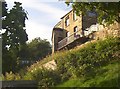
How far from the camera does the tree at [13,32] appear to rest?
40375mm

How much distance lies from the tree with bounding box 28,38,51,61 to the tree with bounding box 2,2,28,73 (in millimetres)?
8482

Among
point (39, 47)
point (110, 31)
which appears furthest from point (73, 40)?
point (39, 47)

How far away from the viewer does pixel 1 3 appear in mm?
40688

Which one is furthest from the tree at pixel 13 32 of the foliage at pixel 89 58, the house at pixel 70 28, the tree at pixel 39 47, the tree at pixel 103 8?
the tree at pixel 103 8

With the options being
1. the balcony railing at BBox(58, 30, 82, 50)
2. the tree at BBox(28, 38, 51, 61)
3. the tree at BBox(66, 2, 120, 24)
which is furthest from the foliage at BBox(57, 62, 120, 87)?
the tree at BBox(28, 38, 51, 61)

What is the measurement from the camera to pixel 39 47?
6319 cm

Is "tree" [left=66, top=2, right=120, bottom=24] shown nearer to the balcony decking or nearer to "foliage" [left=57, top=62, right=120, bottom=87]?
"foliage" [left=57, top=62, right=120, bottom=87]

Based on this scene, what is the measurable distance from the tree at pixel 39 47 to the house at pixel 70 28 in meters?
6.13

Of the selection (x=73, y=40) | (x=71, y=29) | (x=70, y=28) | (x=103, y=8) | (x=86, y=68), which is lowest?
(x=86, y=68)

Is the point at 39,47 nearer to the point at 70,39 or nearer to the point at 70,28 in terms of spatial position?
the point at 70,28

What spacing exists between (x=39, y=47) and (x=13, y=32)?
1566 cm

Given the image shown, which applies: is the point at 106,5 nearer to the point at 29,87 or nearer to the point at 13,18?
the point at 29,87

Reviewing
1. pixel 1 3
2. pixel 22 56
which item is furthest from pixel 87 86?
pixel 22 56

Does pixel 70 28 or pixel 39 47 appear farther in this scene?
pixel 39 47
